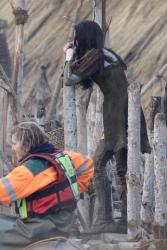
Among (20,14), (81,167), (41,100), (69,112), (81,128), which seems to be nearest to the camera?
(81,167)

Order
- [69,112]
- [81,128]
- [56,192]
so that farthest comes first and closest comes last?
[81,128] < [69,112] < [56,192]

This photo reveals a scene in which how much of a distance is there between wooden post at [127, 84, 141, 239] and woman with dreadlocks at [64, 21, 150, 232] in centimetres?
23

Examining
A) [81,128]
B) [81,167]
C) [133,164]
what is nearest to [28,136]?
[81,167]

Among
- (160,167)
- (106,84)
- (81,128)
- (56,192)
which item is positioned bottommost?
(56,192)

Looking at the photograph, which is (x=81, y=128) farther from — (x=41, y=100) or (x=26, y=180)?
(x=26, y=180)

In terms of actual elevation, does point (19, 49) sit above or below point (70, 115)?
above

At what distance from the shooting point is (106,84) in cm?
705

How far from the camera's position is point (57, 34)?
78.2ft

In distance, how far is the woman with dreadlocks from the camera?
6902 mm

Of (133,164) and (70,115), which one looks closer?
(133,164)

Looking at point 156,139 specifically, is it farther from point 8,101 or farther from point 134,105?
point 8,101

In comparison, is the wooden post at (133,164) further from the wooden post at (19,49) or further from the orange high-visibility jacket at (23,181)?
the orange high-visibility jacket at (23,181)

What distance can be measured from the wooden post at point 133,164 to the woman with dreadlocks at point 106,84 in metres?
0.23

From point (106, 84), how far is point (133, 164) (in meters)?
0.71
